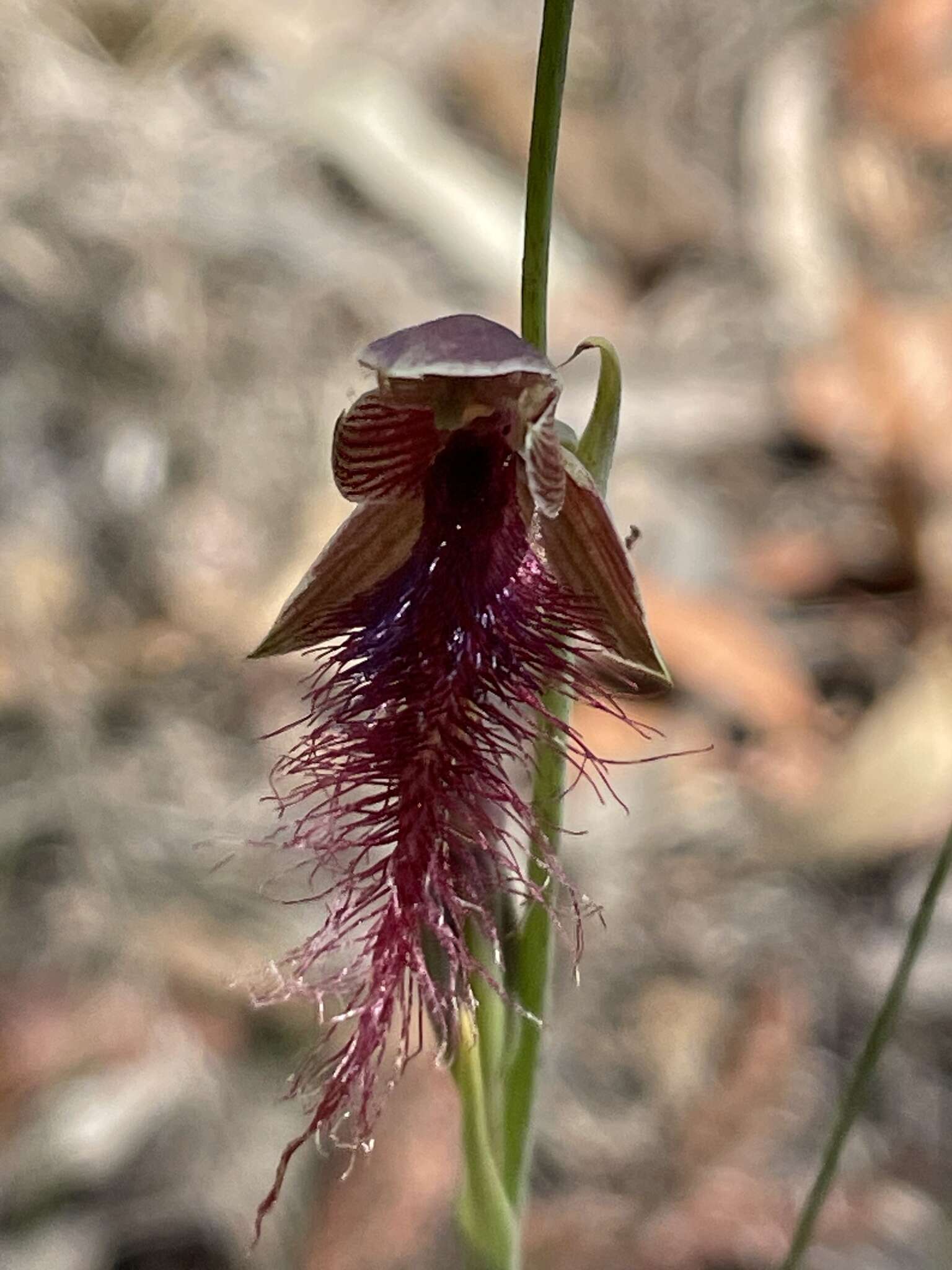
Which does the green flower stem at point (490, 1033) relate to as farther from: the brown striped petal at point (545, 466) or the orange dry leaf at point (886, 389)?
the orange dry leaf at point (886, 389)

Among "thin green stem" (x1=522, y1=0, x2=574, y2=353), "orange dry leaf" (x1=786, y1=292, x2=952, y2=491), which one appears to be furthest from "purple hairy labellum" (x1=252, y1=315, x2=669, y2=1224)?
"orange dry leaf" (x1=786, y1=292, x2=952, y2=491)

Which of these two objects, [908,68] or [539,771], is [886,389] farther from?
[539,771]

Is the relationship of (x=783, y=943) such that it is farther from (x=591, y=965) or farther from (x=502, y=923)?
(x=502, y=923)

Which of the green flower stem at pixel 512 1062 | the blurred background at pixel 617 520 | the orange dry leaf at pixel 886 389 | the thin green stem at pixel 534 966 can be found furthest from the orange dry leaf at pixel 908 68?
the thin green stem at pixel 534 966

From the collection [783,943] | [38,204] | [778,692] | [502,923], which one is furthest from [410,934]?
[38,204]

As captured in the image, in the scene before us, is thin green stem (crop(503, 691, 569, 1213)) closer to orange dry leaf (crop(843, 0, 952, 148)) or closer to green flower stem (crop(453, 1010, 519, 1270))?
green flower stem (crop(453, 1010, 519, 1270))

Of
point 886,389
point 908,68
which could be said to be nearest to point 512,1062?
point 886,389
